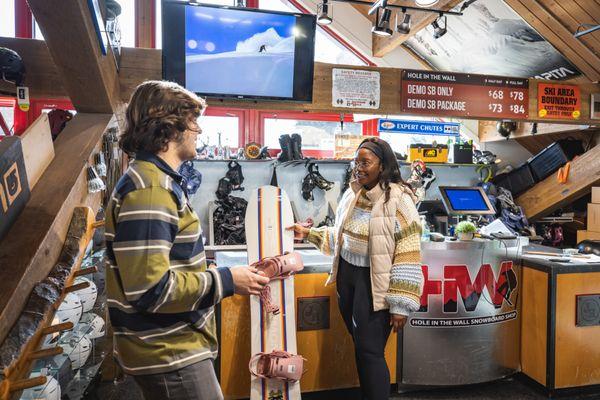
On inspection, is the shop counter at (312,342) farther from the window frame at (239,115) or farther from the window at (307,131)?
the window at (307,131)

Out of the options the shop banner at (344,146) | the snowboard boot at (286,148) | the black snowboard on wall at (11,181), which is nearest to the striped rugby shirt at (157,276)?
the black snowboard on wall at (11,181)

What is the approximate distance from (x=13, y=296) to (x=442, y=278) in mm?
2305

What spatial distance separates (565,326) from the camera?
2.88 meters

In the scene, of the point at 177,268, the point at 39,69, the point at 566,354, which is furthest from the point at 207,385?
the point at 39,69

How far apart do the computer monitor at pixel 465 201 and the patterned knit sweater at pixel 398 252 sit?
1.46 metres

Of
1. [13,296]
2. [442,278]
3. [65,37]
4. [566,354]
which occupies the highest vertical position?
[65,37]

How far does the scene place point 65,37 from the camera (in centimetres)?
209

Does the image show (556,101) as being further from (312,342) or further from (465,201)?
(312,342)

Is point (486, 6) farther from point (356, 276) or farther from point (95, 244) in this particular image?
point (95, 244)

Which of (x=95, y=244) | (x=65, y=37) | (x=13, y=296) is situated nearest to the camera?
(x=13, y=296)

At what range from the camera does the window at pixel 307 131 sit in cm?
720

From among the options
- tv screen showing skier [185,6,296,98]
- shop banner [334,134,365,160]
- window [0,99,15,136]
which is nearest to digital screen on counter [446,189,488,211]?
tv screen showing skier [185,6,296,98]

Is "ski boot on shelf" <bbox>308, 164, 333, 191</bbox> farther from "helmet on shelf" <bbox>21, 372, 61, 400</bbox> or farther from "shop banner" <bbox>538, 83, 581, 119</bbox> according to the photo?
"helmet on shelf" <bbox>21, 372, 61, 400</bbox>

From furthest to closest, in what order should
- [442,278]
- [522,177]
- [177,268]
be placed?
[522,177] < [442,278] < [177,268]
